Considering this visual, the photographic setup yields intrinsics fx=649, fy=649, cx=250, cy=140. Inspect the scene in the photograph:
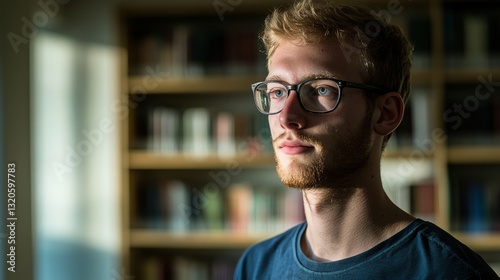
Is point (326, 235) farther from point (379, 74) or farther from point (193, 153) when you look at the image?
point (193, 153)

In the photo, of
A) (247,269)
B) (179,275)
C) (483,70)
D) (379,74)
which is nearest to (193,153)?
(179,275)

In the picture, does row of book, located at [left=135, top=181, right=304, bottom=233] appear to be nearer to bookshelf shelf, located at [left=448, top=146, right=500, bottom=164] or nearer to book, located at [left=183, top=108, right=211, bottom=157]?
book, located at [left=183, top=108, right=211, bottom=157]

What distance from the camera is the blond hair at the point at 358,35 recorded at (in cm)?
109

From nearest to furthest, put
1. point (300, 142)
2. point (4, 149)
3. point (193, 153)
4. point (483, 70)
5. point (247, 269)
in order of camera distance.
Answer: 1. point (300, 142)
2. point (247, 269)
3. point (4, 149)
4. point (483, 70)
5. point (193, 153)

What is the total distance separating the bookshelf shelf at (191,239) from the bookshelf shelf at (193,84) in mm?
755

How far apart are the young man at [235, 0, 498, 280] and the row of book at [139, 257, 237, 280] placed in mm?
2445

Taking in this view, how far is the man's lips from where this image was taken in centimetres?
105

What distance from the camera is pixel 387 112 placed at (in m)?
1.12

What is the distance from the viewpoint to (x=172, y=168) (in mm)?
3566

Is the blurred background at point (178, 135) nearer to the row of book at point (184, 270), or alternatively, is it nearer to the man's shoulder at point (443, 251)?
the row of book at point (184, 270)

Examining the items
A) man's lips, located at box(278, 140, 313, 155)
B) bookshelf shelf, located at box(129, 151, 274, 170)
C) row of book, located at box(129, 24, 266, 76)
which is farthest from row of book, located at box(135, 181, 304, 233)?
man's lips, located at box(278, 140, 313, 155)

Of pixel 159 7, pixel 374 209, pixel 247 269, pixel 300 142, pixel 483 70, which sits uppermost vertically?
pixel 159 7

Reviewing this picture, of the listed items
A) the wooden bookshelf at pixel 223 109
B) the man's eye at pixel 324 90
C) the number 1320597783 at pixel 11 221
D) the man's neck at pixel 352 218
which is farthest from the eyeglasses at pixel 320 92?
the wooden bookshelf at pixel 223 109

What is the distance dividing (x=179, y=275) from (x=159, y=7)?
145 centimetres
